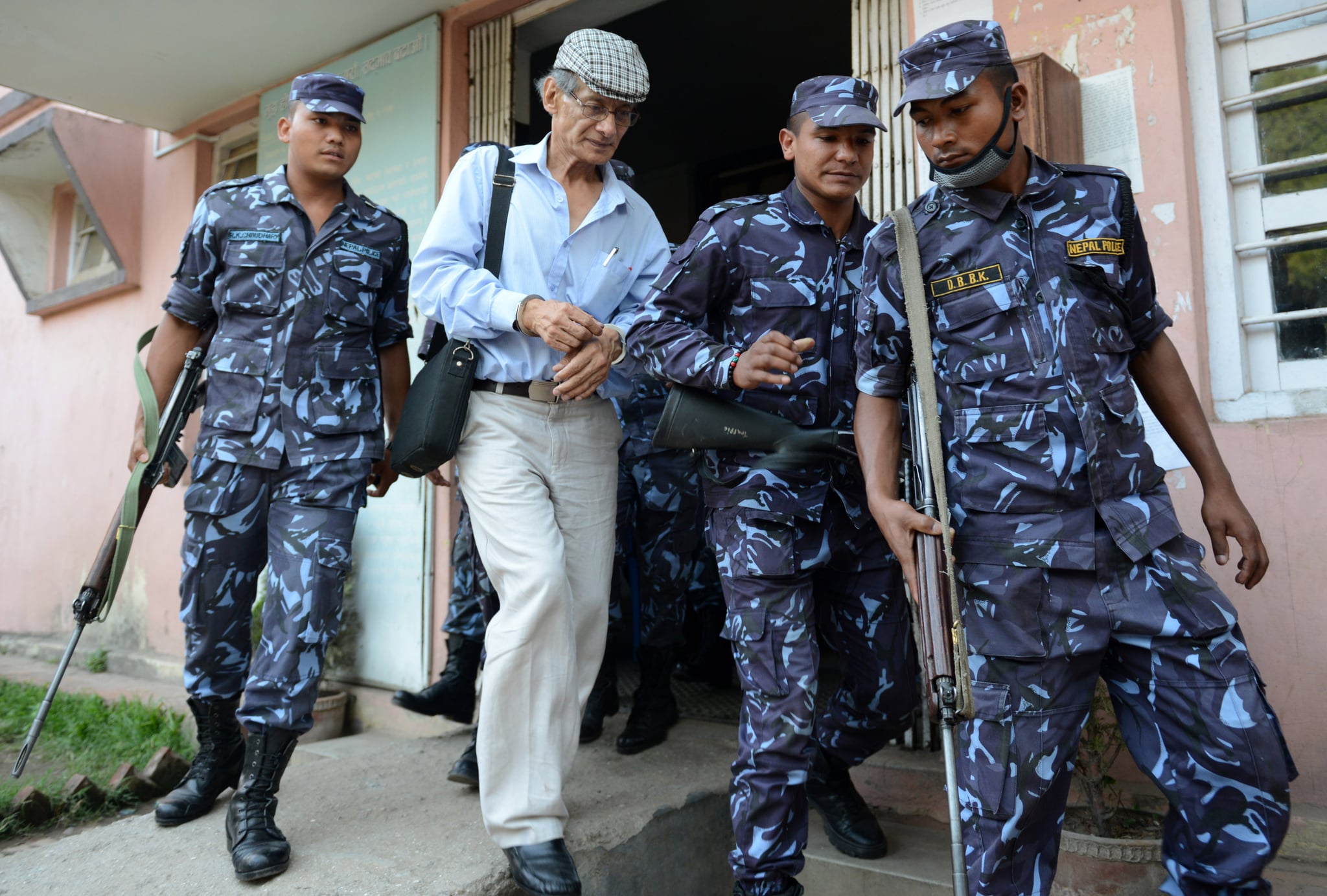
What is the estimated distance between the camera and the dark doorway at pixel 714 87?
17.9ft

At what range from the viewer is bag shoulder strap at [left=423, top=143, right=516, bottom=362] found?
250cm

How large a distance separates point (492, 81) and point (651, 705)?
3.03m

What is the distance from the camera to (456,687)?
3338 mm

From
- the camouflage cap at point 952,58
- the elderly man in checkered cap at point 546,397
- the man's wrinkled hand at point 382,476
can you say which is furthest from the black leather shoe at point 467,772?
the camouflage cap at point 952,58

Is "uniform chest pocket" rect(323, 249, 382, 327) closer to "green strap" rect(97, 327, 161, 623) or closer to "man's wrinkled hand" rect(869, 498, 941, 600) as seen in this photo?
"green strap" rect(97, 327, 161, 623)

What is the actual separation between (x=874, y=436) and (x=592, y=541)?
879mm

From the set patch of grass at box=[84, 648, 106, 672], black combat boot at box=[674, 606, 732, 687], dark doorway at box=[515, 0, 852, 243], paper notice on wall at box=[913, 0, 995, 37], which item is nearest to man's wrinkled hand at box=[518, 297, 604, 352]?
paper notice on wall at box=[913, 0, 995, 37]

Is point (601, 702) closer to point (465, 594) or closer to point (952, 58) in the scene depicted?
point (465, 594)

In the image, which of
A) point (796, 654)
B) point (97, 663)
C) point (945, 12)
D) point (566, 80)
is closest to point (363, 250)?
point (566, 80)

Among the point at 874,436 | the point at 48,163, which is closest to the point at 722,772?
the point at 874,436

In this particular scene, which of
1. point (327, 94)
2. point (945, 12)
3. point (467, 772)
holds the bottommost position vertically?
point (467, 772)

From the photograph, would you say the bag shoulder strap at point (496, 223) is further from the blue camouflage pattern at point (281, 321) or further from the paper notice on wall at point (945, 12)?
the paper notice on wall at point (945, 12)

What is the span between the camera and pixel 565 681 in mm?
2340

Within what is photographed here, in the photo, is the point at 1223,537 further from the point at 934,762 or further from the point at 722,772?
the point at 722,772
